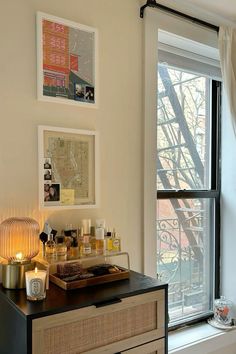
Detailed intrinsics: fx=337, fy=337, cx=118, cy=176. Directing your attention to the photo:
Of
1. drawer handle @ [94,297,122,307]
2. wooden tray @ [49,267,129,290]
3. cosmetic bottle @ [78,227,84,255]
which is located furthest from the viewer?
cosmetic bottle @ [78,227,84,255]

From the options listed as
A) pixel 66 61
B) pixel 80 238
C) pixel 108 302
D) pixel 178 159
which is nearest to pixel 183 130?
pixel 178 159

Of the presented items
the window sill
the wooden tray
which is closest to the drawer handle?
the wooden tray

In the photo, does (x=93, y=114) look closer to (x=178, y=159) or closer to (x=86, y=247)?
(x=86, y=247)

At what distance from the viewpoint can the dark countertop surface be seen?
3.68ft

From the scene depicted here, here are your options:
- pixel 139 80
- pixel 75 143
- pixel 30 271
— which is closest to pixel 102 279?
pixel 30 271

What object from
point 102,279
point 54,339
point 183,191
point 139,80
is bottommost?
point 54,339

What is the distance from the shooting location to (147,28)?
186 cm

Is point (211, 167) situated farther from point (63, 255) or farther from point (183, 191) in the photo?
point (63, 255)

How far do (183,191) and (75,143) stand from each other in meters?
0.90

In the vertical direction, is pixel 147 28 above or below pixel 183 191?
above

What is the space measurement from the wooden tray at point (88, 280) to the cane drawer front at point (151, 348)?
28 cm

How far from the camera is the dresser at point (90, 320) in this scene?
1.10 metres

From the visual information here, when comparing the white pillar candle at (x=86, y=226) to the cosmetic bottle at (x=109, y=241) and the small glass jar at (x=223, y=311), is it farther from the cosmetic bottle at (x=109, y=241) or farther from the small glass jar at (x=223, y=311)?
the small glass jar at (x=223, y=311)

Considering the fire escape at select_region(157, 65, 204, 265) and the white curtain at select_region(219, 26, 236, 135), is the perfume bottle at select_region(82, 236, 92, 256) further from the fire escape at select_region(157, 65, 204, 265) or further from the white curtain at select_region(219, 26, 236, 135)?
the white curtain at select_region(219, 26, 236, 135)
